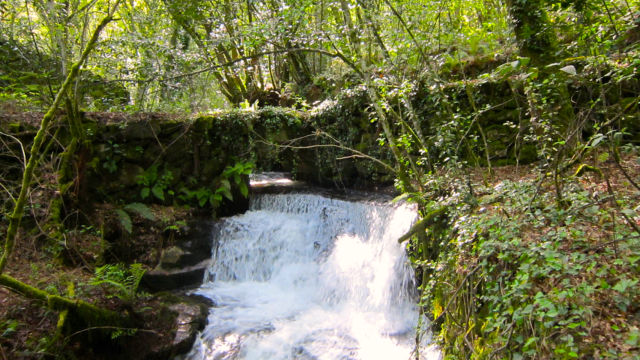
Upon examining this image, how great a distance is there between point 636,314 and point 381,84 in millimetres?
3662

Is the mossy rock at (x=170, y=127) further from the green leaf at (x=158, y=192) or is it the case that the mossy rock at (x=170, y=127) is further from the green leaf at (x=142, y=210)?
the green leaf at (x=142, y=210)

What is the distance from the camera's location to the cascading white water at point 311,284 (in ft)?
16.4

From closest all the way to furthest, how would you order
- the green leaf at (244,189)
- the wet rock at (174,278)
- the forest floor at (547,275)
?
the forest floor at (547,275) < the wet rock at (174,278) < the green leaf at (244,189)

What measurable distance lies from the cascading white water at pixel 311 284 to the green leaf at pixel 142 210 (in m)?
1.42

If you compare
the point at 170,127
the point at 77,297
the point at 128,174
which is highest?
the point at 170,127

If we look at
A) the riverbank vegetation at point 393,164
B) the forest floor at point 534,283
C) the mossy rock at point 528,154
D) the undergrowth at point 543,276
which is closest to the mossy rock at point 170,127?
the riverbank vegetation at point 393,164

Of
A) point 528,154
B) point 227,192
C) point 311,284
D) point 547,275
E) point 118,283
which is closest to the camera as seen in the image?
point 547,275

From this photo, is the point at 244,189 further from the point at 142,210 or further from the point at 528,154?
the point at 528,154

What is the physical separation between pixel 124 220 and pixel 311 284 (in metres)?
3.89

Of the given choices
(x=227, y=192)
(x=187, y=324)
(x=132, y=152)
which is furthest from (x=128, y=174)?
(x=187, y=324)

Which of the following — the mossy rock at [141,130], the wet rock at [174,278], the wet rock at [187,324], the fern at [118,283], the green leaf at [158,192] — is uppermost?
the mossy rock at [141,130]

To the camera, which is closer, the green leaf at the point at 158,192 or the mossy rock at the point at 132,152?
the green leaf at the point at 158,192

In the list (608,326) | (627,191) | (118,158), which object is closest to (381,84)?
(627,191)

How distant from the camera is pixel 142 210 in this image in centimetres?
716
